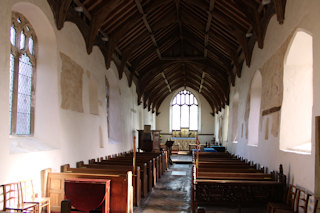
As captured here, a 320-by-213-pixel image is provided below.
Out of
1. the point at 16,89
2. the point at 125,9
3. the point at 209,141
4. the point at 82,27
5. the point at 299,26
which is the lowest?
the point at 209,141

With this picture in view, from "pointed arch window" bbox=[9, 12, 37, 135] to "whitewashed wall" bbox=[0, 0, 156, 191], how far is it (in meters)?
0.13

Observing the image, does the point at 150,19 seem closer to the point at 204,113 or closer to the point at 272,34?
the point at 272,34

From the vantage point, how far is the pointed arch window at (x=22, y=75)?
18.9 ft

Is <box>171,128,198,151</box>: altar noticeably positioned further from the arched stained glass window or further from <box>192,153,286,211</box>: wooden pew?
<box>192,153,286,211</box>: wooden pew

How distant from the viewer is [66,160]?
7.01 meters

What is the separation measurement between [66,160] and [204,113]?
18.1 metres

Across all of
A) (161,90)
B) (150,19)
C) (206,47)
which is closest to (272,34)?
(150,19)

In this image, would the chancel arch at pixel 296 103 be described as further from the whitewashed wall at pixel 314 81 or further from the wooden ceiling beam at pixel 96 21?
the wooden ceiling beam at pixel 96 21

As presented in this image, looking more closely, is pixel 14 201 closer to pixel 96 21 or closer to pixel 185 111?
pixel 96 21

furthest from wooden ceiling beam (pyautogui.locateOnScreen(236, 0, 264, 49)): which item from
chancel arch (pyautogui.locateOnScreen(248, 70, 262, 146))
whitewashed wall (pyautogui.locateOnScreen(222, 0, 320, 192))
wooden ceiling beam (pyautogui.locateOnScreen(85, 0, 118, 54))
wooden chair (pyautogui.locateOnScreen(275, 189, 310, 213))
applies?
wooden chair (pyautogui.locateOnScreen(275, 189, 310, 213))

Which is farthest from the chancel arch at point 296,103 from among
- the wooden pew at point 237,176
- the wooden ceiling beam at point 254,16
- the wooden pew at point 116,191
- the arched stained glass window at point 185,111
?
the arched stained glass window at point 185,111

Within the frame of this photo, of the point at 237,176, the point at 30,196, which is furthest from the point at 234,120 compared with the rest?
the point at 30,196

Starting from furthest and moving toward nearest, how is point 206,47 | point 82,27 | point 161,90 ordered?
point 161,90
point 206,47
point 82,27

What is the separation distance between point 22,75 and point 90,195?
108 inches
